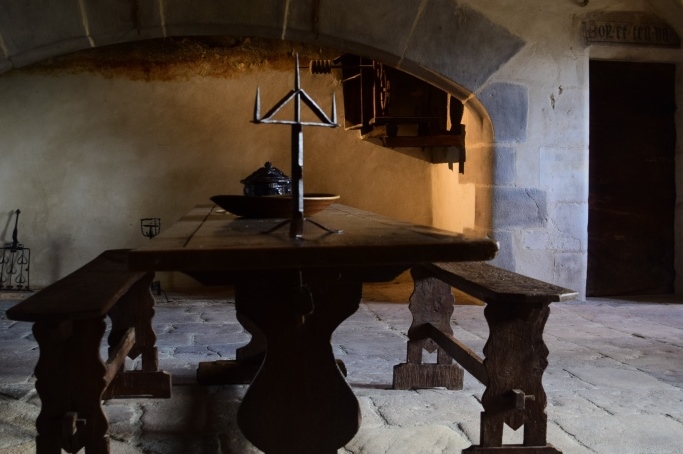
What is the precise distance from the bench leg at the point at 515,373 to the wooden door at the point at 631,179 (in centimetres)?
348

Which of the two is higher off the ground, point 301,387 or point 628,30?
point 628,30

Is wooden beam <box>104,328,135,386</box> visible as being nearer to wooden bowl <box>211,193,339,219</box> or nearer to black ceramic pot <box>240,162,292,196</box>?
wooden bowl <box>211,193,339,219</box>

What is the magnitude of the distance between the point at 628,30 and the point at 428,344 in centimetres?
305

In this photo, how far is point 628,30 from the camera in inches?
196

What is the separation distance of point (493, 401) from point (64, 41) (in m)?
3.51

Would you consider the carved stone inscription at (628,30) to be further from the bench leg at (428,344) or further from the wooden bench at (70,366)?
the wooden bench at (70,366)

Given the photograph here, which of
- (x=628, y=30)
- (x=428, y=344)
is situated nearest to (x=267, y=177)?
(x=428, y=344)

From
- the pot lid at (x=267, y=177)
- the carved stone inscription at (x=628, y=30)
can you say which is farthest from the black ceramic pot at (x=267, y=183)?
the carved stone inscription at (x=628, y=30)

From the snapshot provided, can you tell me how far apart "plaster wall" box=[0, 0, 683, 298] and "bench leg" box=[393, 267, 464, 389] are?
1874mm

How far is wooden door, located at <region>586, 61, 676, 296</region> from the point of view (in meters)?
5.35

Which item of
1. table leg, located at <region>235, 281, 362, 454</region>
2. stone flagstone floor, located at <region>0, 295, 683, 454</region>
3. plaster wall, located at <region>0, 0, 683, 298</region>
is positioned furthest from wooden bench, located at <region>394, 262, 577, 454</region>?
plaster wall, located at <region>0, 0, 683, 298</region>

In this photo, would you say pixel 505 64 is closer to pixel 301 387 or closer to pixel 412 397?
pixel 412 397

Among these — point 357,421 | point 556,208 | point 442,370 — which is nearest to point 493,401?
point 357,421

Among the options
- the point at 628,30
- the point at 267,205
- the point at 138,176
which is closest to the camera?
the point at 267,205
